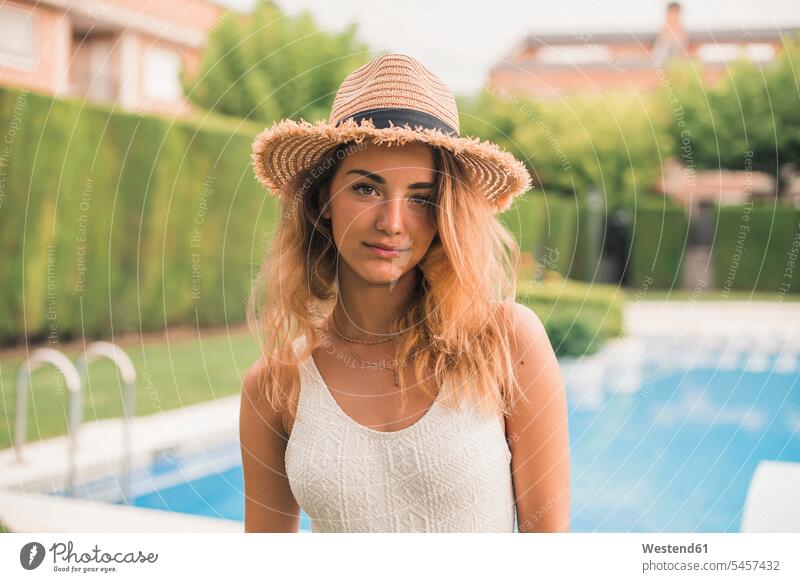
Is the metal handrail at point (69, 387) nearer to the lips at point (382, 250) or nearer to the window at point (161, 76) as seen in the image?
the lips at point (382, 250)

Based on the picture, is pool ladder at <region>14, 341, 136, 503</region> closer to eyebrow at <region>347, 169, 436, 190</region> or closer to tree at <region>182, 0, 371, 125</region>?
eyebrow at <region>347, 169, 436, 190</region>

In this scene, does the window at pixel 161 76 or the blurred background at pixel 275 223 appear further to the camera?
the window at pixel 161 76

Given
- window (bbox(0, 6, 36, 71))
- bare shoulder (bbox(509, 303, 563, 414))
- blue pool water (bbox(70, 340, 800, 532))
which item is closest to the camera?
bare shoulder (bbox(509, 303, 563, 414))

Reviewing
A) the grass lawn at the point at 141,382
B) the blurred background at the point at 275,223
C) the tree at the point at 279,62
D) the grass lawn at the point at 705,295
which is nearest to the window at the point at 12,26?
the blurred background at the point at 275,223

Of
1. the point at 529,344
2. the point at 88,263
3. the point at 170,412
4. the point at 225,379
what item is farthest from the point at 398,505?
the point at 88,263

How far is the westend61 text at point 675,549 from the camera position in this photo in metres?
1.43

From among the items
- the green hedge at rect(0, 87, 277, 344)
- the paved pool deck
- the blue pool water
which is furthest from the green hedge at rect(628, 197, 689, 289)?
the green hedge at rect(0, 87, 277, 344)

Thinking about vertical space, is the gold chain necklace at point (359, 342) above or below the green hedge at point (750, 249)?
below

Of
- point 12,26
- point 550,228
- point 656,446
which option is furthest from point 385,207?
point 550,228

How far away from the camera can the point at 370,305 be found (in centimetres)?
121

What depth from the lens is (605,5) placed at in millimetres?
1762

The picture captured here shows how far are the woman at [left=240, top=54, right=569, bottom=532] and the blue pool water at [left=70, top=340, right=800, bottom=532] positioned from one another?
49.8 inches

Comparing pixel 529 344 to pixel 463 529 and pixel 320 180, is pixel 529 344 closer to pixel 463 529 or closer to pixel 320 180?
pixel 463 529

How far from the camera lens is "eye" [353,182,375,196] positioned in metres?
1.13
